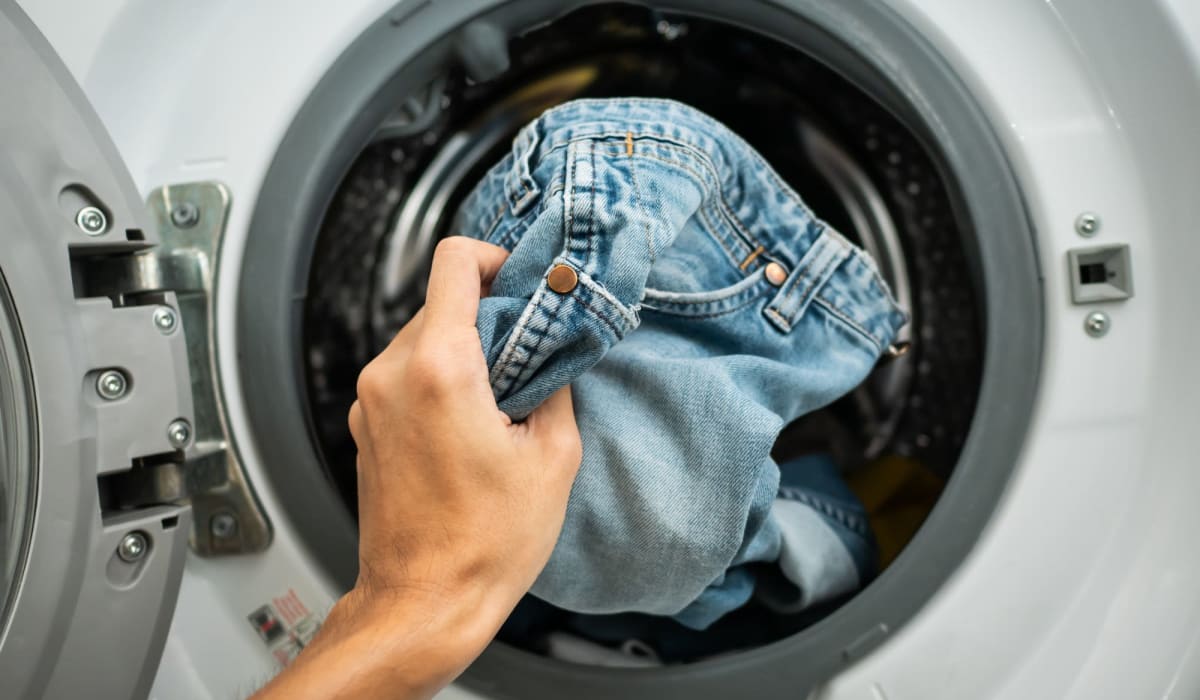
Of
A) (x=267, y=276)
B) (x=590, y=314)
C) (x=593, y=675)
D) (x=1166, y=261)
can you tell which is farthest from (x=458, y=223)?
(x=1166, y=261)

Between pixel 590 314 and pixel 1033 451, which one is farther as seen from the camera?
pixel 1033 451

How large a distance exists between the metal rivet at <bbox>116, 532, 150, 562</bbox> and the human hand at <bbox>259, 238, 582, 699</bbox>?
0.46 ft

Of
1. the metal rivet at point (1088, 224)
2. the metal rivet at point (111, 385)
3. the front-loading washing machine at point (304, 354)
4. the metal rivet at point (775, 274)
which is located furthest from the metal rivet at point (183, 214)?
the metal rivet at point (1088, 224)

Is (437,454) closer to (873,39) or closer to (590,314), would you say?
(590,314)

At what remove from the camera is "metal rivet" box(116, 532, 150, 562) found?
528mm

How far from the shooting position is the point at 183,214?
24.0 inches

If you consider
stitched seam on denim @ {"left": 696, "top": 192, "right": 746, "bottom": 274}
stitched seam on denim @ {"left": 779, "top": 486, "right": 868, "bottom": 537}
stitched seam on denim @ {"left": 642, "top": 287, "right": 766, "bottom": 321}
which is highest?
stitched seam on denim @ {"left": 696, "top": 192, "right": 746, "bottom": 274}

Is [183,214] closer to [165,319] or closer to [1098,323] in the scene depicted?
[165,319]

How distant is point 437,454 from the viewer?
0.46 meters

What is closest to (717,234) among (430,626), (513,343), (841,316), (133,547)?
(841,316)

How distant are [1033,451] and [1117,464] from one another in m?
0.06

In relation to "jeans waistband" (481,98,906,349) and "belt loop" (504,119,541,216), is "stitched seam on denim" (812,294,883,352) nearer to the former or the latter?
"jeans waistband" (481,98,906,349)

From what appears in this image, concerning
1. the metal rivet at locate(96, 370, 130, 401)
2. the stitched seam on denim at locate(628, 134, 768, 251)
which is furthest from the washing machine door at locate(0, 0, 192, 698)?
the stitched seam on denim at locate(628, 134, 768, 251)

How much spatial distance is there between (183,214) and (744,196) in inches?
16.2
